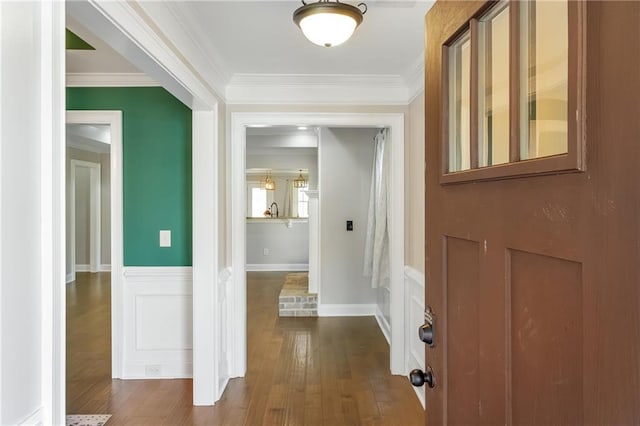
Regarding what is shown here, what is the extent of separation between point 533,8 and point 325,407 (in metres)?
2.57

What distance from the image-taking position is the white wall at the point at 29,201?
82cm

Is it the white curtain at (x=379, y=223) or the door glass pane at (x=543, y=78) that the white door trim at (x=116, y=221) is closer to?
the white curtain at (x=379, y=223)

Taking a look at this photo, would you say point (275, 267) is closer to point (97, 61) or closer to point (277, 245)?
point (277, 245)

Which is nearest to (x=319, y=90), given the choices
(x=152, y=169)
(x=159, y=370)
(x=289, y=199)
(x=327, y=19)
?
(x=327, y=19)

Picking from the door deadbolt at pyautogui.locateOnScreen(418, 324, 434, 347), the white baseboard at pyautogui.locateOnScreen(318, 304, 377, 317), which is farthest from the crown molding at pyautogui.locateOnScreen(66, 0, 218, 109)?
the white baseboard at pyautogui.locateOnScreen(318, 304, 377, 317)

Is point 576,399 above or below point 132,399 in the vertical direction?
above

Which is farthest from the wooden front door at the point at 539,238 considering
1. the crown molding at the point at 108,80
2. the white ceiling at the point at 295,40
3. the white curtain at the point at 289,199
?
the white curtain at the point at 289,199

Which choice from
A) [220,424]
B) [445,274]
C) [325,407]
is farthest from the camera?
[325,407]

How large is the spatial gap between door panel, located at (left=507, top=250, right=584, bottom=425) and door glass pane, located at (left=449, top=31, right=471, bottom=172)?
13.6 inches

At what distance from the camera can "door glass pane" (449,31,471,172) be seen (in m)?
1.00

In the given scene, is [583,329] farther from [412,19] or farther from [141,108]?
[141,108]

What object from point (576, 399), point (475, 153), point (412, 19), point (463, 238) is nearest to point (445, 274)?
point (463, 238)

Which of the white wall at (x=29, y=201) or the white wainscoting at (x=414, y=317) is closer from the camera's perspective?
the white wall at (x=29, y=201)

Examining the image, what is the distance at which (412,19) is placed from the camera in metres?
2.11
